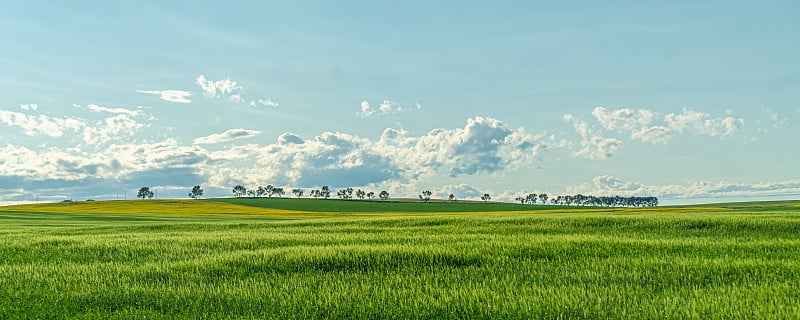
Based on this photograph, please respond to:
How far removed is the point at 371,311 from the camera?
22.0ft

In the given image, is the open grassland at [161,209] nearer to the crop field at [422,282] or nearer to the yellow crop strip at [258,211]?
the yellow crop strip at [258,211]

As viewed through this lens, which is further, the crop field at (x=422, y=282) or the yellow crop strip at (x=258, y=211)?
the yellow crop strip at (x=258, y=211)

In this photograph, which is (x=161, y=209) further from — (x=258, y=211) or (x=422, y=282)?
(x=422, y=282)

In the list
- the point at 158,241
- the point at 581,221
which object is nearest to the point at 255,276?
the point at 158,241

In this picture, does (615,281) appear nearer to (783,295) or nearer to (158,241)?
(783,295)

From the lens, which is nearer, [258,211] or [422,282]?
[422,282]

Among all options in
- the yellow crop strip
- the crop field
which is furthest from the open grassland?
the crop field

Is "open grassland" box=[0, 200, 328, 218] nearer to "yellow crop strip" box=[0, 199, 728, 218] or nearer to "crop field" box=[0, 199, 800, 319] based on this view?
"yellow crop strip" box=[0, 199, 728, 218]

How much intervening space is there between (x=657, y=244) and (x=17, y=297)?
42.8 ft

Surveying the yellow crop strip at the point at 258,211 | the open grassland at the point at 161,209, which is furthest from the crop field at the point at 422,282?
the open grassland at the point at 161,209

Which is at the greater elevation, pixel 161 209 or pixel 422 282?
pixel 422 282

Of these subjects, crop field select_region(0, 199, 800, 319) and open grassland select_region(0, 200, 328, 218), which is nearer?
crop field select_region(0, 199, 800, 319)

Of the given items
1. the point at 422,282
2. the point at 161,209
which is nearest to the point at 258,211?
the point at 161,209

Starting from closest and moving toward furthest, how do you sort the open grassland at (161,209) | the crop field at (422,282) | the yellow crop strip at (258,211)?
the crop field at (422,282) → the yellow crop strip at (258,211) → the open grassland at (161,209)
